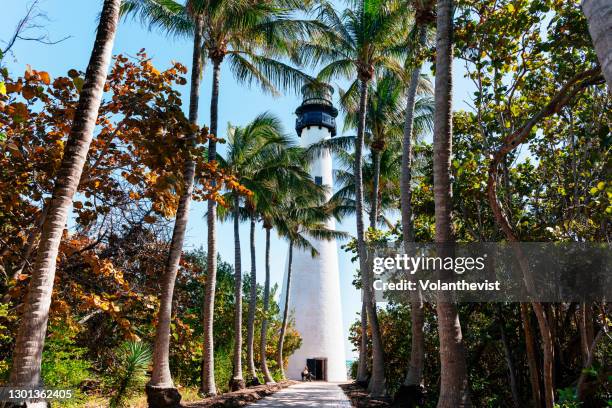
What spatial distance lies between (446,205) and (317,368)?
92.6ft

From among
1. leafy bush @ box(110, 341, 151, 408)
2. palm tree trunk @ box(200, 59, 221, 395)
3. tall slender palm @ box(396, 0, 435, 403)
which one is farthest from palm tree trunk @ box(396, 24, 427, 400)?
leafy bush @ box(110, 341, 151, 408)

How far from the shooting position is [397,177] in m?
22.1

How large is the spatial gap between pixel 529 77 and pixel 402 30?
7978 millimetres

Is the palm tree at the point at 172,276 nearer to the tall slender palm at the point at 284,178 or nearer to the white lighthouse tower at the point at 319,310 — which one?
the tall slender palm at the point at 284,178

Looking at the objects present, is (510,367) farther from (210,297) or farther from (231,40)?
(231,40)

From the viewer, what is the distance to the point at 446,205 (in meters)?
6.25

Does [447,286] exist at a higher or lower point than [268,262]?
lower

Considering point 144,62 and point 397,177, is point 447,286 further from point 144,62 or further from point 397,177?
point 397,177

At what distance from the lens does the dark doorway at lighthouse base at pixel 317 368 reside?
31.4 meters

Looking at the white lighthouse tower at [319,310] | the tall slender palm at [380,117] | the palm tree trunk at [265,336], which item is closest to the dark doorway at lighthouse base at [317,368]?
the white lighthouse tower at [319,310]

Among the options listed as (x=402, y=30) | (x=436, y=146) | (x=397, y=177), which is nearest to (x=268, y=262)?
(x=397, y=177)

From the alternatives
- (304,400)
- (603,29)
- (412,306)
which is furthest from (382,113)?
(603,29)

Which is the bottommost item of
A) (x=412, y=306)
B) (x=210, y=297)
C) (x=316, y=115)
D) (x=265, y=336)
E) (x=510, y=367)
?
(x=510, y=367)

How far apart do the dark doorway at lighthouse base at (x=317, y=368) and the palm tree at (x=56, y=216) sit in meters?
28.7
